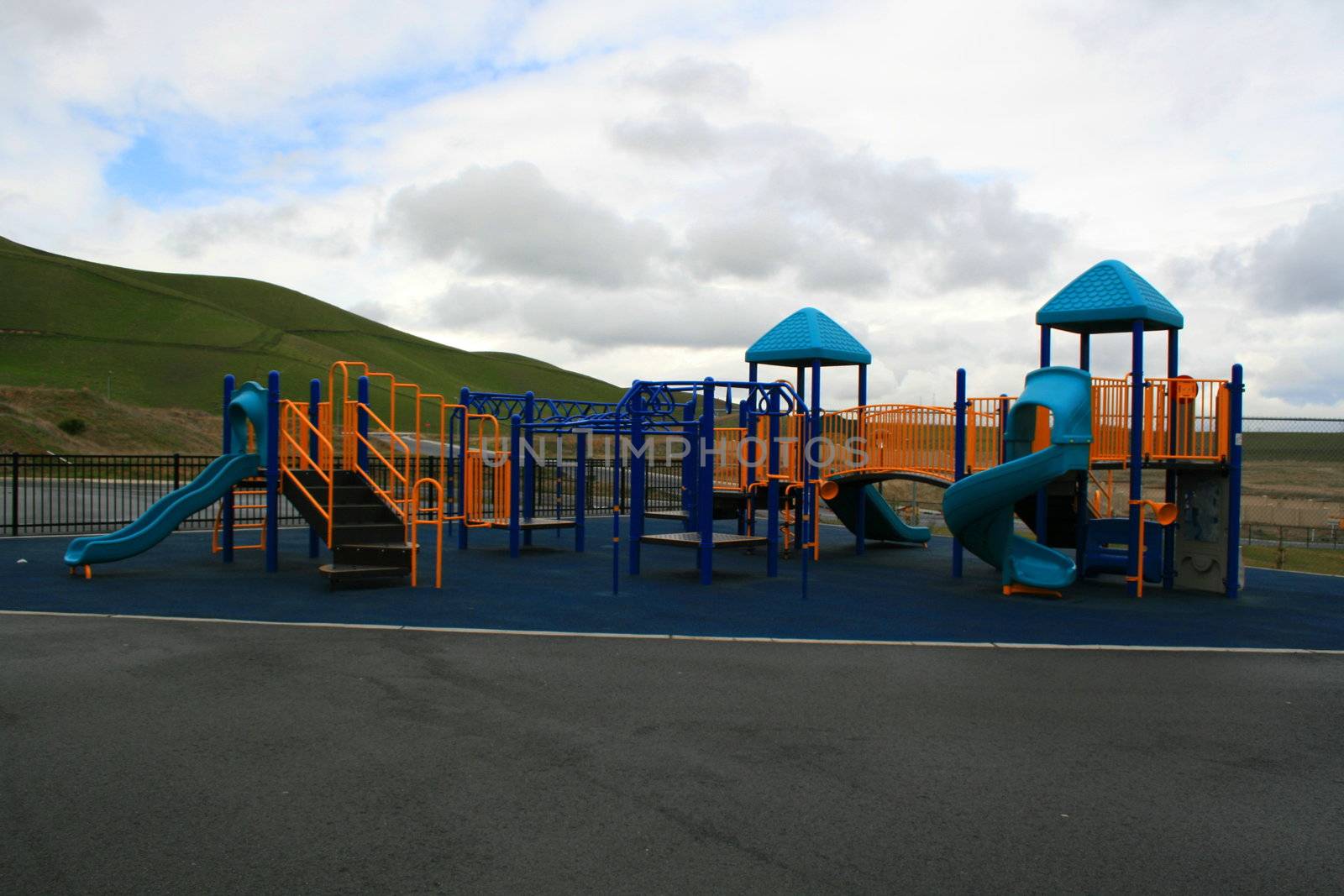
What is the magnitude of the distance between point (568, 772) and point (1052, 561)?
956cm

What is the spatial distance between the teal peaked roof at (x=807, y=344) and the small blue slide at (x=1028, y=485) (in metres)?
5.03

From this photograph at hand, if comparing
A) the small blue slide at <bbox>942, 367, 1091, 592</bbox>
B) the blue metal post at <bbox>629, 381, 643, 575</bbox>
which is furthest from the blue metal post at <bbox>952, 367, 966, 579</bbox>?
the blue metal post at <bbox>629, 381, 643, 575</bbox>

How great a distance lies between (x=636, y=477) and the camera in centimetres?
1442

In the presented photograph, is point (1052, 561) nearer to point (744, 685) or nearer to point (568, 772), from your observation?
point (744, 685)

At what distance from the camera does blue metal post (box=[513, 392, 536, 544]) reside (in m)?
17.6

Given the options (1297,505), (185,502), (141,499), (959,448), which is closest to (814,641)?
(959,448)

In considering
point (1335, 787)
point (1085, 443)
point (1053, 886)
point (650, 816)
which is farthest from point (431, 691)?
point (1085, 443)

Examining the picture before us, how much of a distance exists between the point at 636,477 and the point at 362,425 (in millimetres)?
4055

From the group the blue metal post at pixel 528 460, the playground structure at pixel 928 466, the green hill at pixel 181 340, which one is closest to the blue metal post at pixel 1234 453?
the playground structure at pixel 928 466

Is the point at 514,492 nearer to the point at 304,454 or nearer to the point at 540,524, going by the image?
the point at 540,524

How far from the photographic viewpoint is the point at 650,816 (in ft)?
16.0

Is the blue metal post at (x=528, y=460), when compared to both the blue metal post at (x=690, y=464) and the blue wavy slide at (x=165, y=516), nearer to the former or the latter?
the blue metal post at (x=690, y=464)

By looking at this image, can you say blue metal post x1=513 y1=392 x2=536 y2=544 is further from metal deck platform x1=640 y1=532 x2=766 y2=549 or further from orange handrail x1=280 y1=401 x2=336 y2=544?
metal deck platform x1=640 y1=532 x2=766 y2=549

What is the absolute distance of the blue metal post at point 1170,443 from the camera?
1418 centimetres
